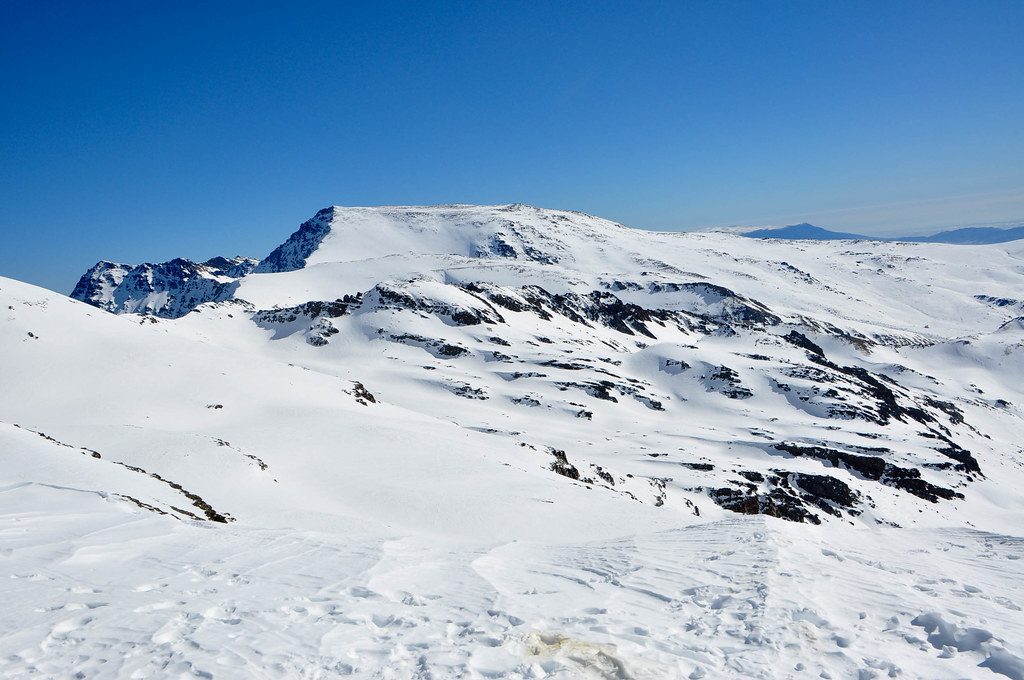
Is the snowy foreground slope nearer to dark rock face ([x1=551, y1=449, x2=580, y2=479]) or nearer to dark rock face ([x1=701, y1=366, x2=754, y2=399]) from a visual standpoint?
dark rock face ([x1=701, y1=366, x2=754, y2=399])

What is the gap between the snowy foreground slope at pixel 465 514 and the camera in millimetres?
6957

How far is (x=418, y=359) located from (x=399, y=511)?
53679 mm

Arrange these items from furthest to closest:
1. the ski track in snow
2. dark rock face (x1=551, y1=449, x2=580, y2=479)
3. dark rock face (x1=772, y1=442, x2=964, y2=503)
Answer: dark rock face (x1=772, y1=442, x2=964, y2=503), dark rock face (x1=551, y1=449, x2=580, y2=479), the ski track in snow

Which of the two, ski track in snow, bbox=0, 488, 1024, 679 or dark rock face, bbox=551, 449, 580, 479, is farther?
dark rock face, bbox=551, 449, 580, 479

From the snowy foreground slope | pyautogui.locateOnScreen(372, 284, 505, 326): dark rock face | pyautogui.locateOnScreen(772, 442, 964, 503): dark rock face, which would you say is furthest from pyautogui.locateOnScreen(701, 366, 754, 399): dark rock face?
pyautogui.locateOnScreen(372, 284, 505, 326): dark rock face

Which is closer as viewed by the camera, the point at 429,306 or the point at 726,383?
the point at 726,383

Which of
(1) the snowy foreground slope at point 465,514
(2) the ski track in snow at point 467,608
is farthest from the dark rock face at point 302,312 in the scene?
(2) the ski track in snow at point 467,608

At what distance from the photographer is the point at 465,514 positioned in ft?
79.2

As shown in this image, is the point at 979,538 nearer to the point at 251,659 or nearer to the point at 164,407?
the point at 251,659

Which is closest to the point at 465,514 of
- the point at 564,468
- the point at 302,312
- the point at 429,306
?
the point at 564,468

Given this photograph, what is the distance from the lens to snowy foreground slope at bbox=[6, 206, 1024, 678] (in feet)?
22.8

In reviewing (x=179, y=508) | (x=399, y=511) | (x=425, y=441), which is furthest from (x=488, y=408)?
(x=179, y=508)

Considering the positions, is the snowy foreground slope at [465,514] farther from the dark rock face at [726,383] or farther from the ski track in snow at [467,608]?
the dark rock face at [726,383]

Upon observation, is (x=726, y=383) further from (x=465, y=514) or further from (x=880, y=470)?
(x=465, y=514)
